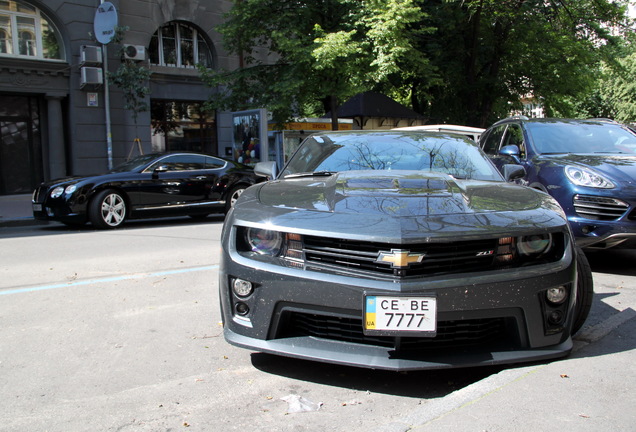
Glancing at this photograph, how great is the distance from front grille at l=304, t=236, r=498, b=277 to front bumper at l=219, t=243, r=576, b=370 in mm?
73

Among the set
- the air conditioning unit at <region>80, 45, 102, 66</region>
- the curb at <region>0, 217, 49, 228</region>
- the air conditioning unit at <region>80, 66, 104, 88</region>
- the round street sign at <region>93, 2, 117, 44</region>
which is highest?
the round street sign at <region>93, 2, 117, 44</region>

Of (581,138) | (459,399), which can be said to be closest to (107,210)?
(581,138)

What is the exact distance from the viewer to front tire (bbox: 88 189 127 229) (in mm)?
10523

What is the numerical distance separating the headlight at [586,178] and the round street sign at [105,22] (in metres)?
14.0

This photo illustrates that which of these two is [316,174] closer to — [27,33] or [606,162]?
[606,162]

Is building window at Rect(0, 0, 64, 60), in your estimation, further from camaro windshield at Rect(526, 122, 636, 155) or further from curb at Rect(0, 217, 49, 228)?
camaro windshield at Rect(526, 122, 636, 155)

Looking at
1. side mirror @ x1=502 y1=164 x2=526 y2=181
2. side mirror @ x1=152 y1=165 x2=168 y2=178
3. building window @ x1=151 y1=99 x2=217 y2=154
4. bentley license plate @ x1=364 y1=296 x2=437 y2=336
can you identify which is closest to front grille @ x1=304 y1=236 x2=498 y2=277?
bentley license plate @ x1=364 y1=296 x2=437 y2=336

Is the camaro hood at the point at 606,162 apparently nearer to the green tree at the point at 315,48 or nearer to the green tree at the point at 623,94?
the green tree at the point at 315,48

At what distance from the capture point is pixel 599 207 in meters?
5.57

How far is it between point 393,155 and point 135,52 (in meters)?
15.7

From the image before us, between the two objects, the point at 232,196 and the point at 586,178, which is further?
the point at 232,196

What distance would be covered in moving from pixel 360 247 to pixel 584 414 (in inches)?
50.1

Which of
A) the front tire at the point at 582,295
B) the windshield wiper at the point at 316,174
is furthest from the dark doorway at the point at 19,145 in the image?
the front tire at the point at 582,295

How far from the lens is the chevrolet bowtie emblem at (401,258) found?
2820mm
